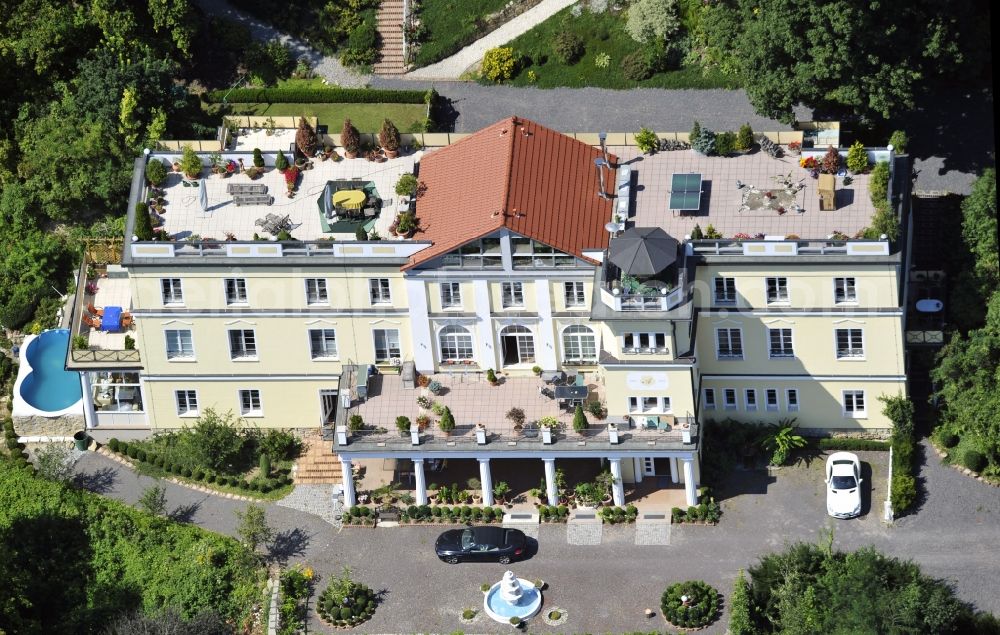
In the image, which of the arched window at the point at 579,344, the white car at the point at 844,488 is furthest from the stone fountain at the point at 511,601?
the white car at the point at 844,488

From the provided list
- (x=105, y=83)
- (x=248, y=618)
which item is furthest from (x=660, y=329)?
(x=105, y=83)

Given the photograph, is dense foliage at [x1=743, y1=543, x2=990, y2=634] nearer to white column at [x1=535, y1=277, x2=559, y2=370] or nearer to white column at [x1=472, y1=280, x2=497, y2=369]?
white column at [x1=535, y1=277, x2=559, y2=370]

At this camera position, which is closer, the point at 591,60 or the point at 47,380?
the point at 47,380

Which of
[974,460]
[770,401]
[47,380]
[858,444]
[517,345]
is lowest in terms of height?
[974,460]

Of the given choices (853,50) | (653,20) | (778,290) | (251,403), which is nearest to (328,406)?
(251,403)

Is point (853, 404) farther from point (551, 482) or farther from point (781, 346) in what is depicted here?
point (551, 482)

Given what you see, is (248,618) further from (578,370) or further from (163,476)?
(578,370)

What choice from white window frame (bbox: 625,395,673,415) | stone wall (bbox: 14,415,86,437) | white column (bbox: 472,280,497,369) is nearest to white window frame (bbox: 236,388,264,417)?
stone wall (bbox: 14,415,86,437)
